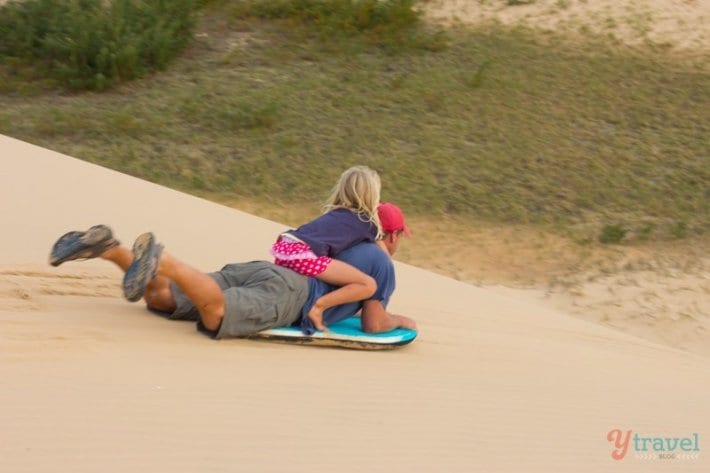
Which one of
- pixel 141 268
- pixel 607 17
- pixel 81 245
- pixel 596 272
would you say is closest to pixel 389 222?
pixel 141 268

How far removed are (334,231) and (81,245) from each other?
1.43 meters

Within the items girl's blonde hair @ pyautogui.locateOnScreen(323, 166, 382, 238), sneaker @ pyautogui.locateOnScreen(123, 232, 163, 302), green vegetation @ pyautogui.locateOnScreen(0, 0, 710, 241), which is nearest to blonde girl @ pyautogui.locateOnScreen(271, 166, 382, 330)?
girl's blonde hair @ pyautogui.locateOnScreen(323, 166, 382, 238)

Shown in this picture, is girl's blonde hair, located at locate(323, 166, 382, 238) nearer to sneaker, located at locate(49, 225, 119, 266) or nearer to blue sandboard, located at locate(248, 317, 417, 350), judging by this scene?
blue sandboard, located at locate(248, 317, 417, 350)

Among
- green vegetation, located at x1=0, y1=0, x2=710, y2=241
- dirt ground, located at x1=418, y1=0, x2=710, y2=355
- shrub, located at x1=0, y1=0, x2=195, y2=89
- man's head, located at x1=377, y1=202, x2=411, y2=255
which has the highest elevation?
man's head, located at x1=377, y1=202, x2=411, y2=255

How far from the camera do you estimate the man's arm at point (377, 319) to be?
21.1ft

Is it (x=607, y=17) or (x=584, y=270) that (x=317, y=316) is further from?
(x=607, y=17)

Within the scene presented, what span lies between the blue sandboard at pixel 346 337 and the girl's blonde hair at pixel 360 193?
23.9 inches

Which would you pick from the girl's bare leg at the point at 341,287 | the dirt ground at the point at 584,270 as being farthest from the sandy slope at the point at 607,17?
the girl's bare leg at the point at 341,287

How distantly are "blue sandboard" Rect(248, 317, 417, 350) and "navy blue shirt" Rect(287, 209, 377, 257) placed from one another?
434mm

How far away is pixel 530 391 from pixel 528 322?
2289mm

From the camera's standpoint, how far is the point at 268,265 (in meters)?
6.20

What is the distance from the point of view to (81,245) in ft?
17.8

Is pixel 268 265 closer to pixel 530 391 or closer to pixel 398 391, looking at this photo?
pixel 398 391

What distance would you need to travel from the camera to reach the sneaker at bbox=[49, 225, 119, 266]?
540cm
